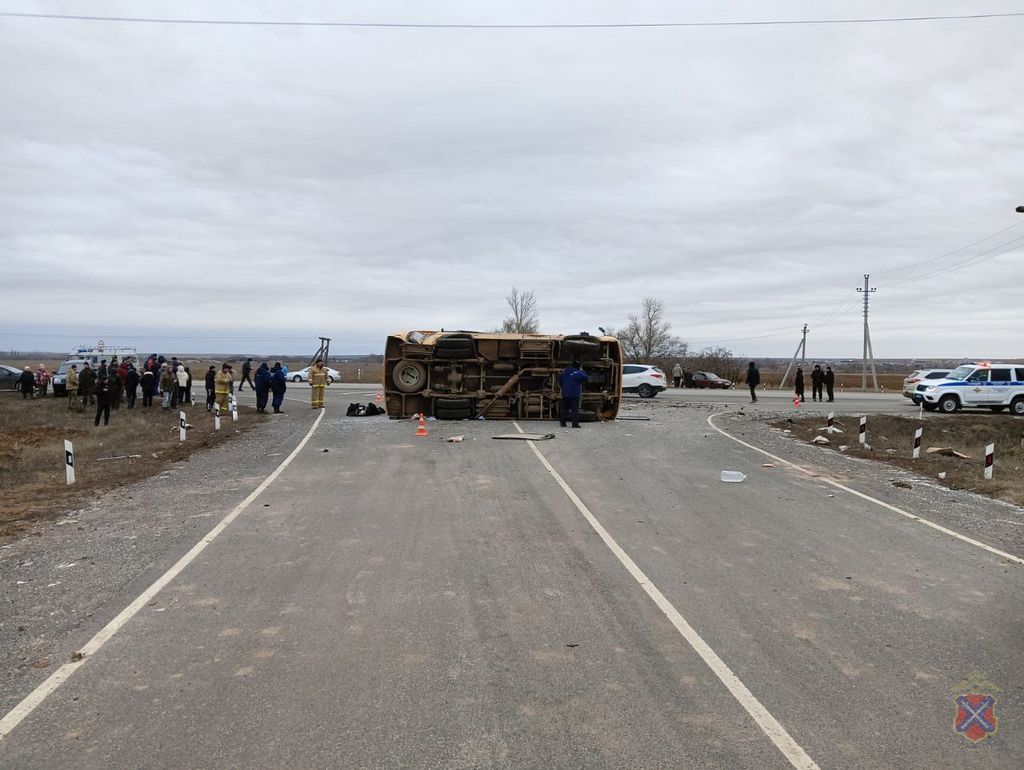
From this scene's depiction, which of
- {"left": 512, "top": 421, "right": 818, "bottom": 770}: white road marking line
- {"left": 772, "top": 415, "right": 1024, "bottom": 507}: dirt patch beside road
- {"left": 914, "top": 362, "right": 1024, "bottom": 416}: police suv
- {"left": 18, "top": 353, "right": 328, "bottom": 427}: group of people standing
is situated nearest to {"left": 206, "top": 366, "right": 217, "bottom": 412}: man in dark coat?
{"left": 18, "top": 353, "right": 328, "bottom": 427}: group of people standing

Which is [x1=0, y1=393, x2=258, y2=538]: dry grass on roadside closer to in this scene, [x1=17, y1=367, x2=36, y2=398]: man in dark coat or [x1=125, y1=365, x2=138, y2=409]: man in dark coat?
[x1=125, y1=365, x2=138, y2=409]: man in dark coat

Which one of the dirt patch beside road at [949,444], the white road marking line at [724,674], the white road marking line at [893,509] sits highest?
the white road marking line at [724,674]

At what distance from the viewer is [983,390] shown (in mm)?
Result: 28484

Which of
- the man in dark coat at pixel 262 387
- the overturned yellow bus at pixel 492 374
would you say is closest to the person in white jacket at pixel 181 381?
the man in dark coat at pixel 262 387

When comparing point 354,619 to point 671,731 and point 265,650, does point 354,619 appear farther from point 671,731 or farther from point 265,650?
point 671,731

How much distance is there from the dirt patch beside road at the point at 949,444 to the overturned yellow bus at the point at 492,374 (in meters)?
5.73

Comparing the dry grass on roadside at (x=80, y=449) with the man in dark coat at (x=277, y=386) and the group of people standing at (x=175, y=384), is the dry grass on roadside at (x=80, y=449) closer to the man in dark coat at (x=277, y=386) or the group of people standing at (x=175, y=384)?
the group of people standing at (x=175, y=384)

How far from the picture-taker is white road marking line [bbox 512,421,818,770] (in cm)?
369

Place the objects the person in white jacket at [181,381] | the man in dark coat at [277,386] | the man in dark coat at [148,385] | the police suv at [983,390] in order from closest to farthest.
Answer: the man in dark coat at [277,386] → the man in dark coat at [148,385] → the person in white jacket at [181,381] → the police suv at [983,390]

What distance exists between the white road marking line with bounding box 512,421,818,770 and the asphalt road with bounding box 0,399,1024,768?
2 cm

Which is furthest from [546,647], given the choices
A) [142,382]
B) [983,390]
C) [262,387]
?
[983,390]

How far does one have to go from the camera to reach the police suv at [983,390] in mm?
28375

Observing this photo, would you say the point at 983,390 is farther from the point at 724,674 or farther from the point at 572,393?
the point at 724,674

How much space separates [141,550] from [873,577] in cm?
689
